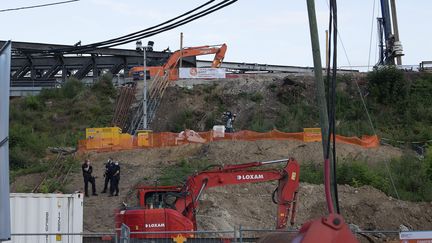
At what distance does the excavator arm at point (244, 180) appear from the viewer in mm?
21062

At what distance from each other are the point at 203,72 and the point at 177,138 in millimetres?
18300

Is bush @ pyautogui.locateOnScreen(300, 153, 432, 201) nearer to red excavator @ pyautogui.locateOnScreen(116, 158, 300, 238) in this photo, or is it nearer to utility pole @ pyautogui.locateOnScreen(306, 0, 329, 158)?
red excavator @ pyautogui.locateOnScreen(116, 158, 300, 238)

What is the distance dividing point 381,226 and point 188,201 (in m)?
11.5

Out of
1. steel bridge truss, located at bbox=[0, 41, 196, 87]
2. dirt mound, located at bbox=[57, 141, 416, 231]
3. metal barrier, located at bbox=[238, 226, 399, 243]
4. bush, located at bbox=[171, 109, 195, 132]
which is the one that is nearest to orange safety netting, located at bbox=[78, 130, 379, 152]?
dirt mound, located at bbox=[57, 141, 416, 231]

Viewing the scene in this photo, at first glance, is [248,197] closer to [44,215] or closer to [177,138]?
[177,138]

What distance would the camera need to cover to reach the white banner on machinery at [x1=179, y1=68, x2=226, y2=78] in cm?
5922

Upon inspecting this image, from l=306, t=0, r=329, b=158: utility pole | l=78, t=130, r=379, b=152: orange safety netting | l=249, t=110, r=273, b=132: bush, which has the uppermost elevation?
l=306, t=0, r=329, b=158: utility pole

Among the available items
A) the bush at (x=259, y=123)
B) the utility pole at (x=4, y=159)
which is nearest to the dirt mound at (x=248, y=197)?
the bush at (x=259, y=123)

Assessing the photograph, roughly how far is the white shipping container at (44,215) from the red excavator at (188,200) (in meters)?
1.37

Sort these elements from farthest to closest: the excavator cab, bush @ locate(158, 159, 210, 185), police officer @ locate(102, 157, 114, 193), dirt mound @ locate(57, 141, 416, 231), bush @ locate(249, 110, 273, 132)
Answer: bush @ locate(249, 110, 273, 132), bush @ locate(158, 159, 210, 185), police officer @ locate(102, 157, 114, 193), dirt mound @ locate(57, 141, 416, 231), the excavator cab

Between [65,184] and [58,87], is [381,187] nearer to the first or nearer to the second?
[65,184]

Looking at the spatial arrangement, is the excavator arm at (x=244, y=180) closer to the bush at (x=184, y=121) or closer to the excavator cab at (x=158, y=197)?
the excavator cab at (x=158, y=197)

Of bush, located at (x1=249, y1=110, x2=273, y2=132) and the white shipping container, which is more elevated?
bush, located at (x1=249, y1=110, x2=273, y2=132)

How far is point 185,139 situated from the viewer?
41969 mm
